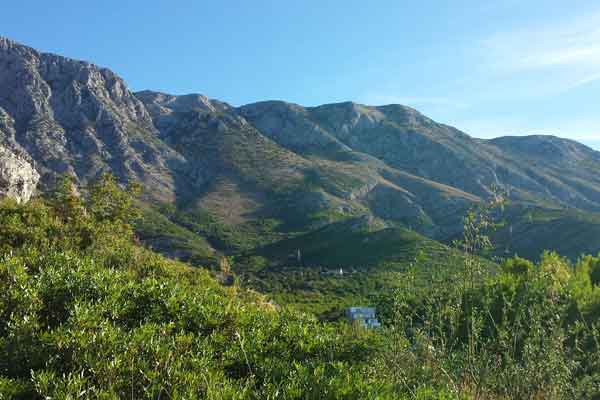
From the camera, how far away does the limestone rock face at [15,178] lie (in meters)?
15.1

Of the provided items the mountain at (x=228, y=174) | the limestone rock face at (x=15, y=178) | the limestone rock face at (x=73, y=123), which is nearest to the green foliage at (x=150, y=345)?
the limestone rock face at (x=15, y=178)

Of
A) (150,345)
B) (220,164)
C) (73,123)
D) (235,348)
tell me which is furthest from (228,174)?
(150,345)

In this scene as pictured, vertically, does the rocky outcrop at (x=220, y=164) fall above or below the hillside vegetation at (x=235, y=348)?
above

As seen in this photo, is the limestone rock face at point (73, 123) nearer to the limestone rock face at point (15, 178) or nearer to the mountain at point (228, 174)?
the mountain at point (228, 174)

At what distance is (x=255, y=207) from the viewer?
132500 mm

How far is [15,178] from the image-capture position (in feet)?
52.0

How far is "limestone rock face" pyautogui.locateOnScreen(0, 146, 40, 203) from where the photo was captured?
49.4 ft

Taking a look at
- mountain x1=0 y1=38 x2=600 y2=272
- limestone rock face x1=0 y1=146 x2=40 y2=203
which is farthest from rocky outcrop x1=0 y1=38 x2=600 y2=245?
limestone rock face x1=0 y1=146 x2=40 y2=203

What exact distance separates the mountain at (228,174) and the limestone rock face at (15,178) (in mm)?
69648

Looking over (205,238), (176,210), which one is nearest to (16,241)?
(205,238)

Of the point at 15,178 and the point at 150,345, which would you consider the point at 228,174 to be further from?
the point at 150,345

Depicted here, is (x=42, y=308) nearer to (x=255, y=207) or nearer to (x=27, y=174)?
(x=27, y=174)

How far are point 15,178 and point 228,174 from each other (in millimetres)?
130955

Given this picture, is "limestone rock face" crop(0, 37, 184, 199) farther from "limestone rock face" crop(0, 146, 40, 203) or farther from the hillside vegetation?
the hillside vegetation
